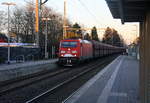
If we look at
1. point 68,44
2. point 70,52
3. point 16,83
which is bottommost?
point 16,83

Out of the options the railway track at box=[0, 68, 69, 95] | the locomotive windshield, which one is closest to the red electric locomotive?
the locomotive windshield

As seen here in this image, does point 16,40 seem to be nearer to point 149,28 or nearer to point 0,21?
point 0,21

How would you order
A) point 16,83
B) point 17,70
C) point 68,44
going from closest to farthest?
point 16,83 < point 17,70 < point 68,44

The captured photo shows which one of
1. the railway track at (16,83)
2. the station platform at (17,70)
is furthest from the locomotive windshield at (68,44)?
the railway track at (16,83)

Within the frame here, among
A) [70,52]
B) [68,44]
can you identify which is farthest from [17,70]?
[68,44]

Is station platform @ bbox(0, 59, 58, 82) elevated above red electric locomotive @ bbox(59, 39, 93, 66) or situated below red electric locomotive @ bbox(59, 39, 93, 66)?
below

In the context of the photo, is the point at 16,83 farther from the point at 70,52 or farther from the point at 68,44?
the point at 68,44

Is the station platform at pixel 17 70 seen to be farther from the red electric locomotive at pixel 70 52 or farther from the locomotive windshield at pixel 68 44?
the locomotive windshield at pixel 68 44

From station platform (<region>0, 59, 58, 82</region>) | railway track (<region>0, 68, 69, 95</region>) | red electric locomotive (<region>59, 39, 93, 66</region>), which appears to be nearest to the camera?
railway track (<region>0, 68, 69, 95</region>)

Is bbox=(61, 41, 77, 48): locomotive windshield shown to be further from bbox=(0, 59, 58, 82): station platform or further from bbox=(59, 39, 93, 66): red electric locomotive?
bbox=(0, 59, 58, 82): station platform

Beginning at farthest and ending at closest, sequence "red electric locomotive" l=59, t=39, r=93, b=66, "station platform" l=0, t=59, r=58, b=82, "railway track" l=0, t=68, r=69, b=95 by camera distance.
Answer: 1. "red electric locomotive" l=59, t=39, r=93, b=66
2. "station platform" l=0, t=59, r=58, b=82
3. "railway track" l=0, t=68, r=69, b=95

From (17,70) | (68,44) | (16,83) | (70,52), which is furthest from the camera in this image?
(68,44)

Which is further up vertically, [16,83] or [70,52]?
[70,52]

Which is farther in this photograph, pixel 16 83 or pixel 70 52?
pixel 70 52
